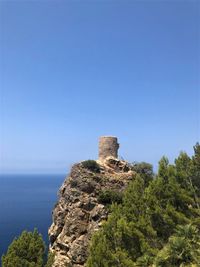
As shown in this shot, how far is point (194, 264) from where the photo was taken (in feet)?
63.4

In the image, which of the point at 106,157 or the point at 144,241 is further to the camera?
the point at 106,157

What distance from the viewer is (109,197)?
112 feet

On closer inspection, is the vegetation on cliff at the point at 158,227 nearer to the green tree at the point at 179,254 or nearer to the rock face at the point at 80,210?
the green tree at the point at 179,254

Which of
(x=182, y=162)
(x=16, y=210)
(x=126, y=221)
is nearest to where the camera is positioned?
(x=126, y=221)

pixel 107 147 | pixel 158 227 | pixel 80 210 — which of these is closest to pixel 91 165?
pixel 107 147

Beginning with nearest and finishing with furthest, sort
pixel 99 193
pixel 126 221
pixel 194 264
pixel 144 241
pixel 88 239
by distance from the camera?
pixel 194 264
pixel 144 241
pixel 126 221
pixel 88 239
pixel 99 193

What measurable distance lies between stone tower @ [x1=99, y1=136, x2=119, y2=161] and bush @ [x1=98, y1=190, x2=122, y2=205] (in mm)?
7917

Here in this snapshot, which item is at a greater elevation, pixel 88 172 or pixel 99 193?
pixel 88 172

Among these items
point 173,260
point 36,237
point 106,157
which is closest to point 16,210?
point 106,157

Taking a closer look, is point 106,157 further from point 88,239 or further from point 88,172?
point 88,239

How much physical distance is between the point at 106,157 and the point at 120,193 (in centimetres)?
763

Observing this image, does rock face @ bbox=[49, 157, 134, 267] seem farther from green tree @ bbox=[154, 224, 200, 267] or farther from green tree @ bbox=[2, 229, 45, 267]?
green tree @ bbox=[154, 224, 200, 267]

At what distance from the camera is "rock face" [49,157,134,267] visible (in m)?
32.4

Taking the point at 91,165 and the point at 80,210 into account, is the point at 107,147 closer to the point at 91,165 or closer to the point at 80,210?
the point at 91,165
